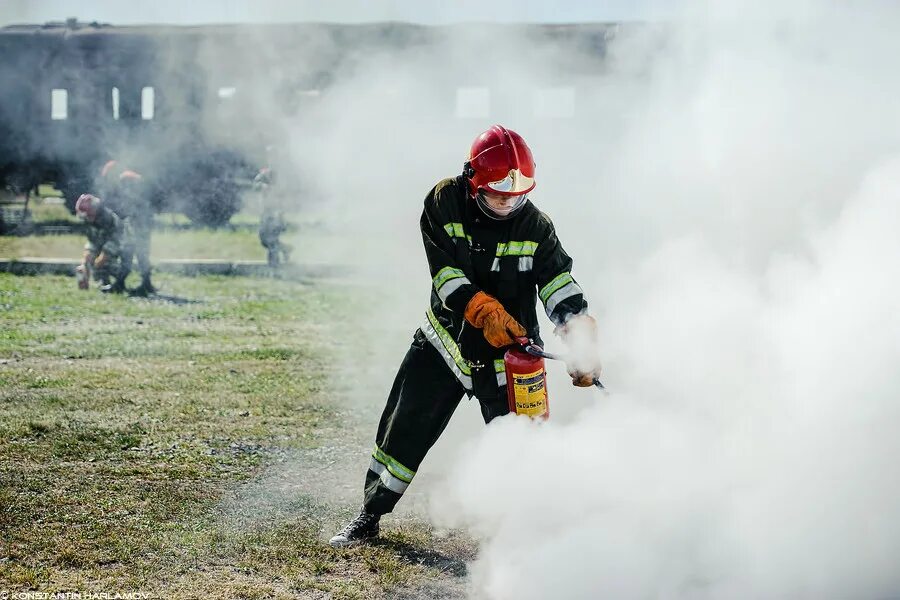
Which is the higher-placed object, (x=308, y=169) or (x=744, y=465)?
(x=308, y=169)

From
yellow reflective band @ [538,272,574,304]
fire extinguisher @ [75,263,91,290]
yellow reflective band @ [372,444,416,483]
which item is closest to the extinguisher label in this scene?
yellow reflective band @ [538,272,574,304]

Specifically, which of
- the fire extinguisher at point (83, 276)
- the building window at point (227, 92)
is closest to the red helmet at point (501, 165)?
the fire extinguisher at point (83, 276)

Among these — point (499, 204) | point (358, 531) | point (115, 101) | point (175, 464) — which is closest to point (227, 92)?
point (115, 101)

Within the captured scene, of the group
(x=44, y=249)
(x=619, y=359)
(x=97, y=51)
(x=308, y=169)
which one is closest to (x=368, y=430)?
(x=619, y=359)

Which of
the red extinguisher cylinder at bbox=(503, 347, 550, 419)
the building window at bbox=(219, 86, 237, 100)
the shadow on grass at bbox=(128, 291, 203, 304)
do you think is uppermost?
the building window at bbox=(219, 86, 237, 100)

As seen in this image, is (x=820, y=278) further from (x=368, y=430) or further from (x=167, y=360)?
(x=167, y=360)

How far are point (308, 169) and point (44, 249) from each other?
18.6 ft

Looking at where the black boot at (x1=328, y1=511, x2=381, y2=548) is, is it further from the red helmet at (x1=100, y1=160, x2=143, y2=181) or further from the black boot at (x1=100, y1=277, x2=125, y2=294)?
the red helmet at (x1=100, y1=160, x2=143, y2=181)

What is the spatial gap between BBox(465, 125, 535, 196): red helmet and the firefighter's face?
0.09ft

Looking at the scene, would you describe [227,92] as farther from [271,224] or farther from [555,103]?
[555,103]

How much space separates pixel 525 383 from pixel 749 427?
39.0 inches

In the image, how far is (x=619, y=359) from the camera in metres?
6.17

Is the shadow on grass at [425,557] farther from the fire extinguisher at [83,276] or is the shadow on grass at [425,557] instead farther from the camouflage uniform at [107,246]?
the fire extinguisher at [83,276]

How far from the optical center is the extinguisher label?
12.9 feet
